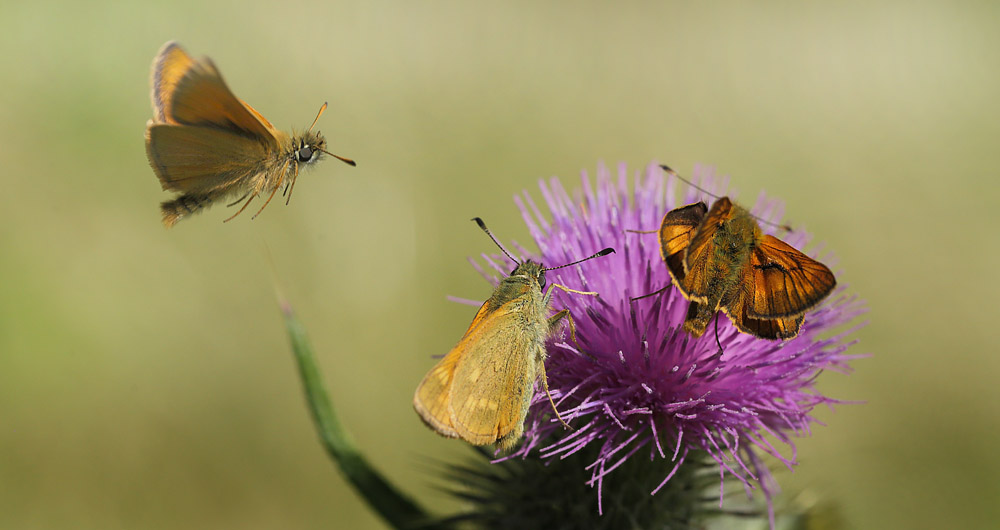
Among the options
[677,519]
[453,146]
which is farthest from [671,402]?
[453,146]

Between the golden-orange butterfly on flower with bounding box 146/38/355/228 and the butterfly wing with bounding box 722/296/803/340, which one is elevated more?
the golden-orange butterfly on flower with bounding box 146/38/355/228

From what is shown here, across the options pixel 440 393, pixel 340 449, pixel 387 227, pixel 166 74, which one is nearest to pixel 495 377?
pixel 440 393

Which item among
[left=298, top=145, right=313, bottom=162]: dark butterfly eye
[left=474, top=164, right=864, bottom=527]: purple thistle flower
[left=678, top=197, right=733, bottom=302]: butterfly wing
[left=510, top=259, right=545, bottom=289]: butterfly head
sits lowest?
[left=474, top=164, right=864, bottom=527]: purple thistle flower

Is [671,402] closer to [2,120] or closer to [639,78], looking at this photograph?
[2,120]

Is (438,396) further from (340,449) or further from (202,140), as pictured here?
(202,140)

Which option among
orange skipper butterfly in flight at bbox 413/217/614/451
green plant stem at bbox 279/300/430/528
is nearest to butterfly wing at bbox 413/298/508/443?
Answer: orange skipper butterfly in flight at bbox 413/217/614/451

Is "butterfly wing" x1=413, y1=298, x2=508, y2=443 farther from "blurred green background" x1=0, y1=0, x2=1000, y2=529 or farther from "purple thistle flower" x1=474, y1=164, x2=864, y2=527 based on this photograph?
"blurred green background" x1=0, y1=0, x2=1000, y2=529

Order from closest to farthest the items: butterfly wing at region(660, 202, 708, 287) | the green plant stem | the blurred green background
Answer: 1. butterfly wing at region(660, 202, 708, 287)
2. the green plant stem
3. the blurred green background
